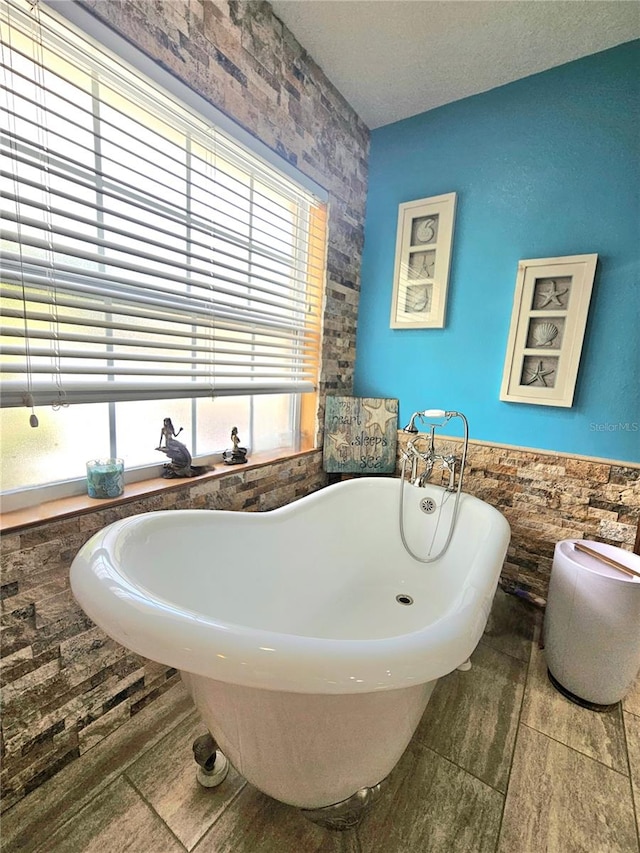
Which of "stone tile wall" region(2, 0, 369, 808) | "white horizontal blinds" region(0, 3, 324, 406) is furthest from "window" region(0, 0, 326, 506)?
"stone tile wall" region(2, 0, 369, 808)

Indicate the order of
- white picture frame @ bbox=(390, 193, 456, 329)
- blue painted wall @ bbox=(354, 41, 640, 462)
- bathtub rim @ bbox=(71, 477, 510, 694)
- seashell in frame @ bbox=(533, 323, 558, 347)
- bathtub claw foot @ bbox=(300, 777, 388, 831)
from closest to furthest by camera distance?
1. bathtub rim @ bbox=(71, 477, 510, 694)
2. bathtub claw foot @ bbox=(300, 777, 388, 831)
3. blue painted wall @ bbox=(354, 41, 640, 462)
4. seashell in frame @ bbox=(533, 323, 558, 347)
5. white picture frame @ bbox=(390, 193, 456, 329)

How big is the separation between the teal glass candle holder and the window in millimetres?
86

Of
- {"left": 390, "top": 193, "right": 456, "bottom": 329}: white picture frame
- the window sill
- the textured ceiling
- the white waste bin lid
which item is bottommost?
the white waste bin lid

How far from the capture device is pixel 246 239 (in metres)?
1.58

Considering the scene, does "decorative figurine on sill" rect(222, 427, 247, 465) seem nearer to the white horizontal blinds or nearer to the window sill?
the window sill

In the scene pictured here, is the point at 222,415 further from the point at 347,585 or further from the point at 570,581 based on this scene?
the point at 570,581


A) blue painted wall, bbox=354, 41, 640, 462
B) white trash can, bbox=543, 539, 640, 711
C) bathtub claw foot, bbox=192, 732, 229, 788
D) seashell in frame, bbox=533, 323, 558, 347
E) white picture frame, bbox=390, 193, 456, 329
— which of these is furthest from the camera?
white picture frame, bbox=390, 193, 456, 329

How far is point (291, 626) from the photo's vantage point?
1440 millimetres

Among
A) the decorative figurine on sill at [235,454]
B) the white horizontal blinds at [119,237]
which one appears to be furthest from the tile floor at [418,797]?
the white horizontal blinds at [119,237]

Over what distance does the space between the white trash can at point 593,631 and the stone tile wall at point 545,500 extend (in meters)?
0.20

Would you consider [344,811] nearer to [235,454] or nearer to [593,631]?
[593,631]

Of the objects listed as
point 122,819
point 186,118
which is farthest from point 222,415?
point 122,819

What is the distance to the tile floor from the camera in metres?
0.94

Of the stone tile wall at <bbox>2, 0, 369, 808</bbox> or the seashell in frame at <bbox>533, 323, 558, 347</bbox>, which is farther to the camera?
the seashell in frame at <bbox>533, 323, 558, 347</bbox>
